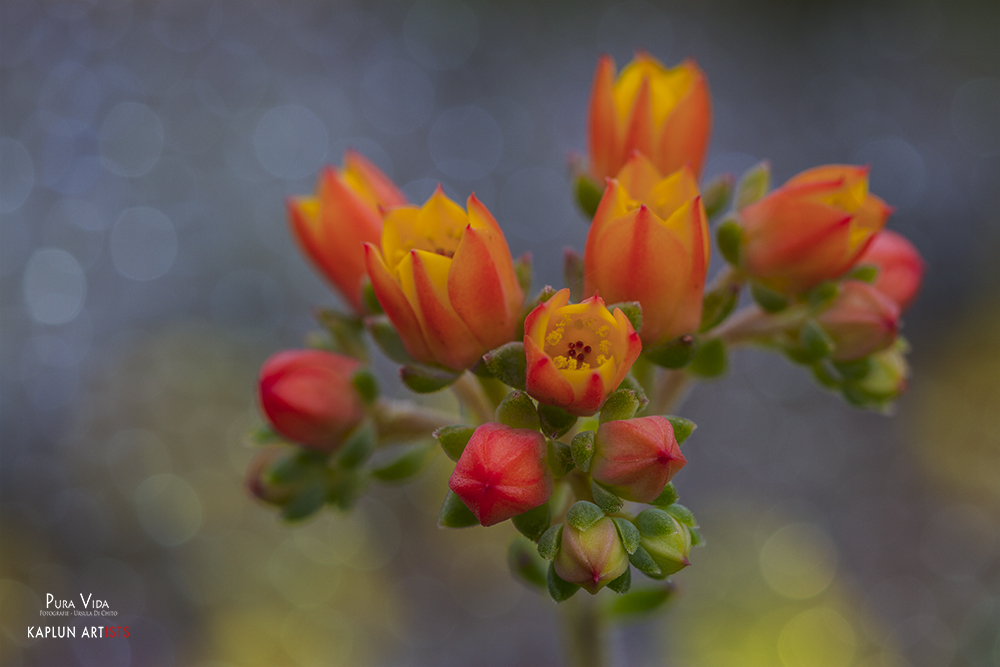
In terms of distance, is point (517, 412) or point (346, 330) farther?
point (346, 330)

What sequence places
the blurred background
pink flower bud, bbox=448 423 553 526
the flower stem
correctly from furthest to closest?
the blurred background
the flower stem
pink flower bud, bbox=448 423 553 526

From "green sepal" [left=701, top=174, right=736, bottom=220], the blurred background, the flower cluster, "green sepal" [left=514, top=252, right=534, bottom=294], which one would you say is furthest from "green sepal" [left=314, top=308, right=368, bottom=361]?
the blurred background

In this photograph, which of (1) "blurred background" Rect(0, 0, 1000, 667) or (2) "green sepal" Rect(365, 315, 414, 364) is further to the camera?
(1) "blurred background" Rect(0, 0, 1000, 667)

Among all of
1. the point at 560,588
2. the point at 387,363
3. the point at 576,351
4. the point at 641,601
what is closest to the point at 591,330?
the point at 576,351

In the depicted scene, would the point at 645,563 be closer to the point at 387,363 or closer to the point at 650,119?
the point at 650,119

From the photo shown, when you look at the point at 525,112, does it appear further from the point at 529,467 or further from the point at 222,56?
the point at 529,467

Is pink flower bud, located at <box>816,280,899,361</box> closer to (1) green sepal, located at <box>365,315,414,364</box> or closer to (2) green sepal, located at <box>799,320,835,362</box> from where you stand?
(2) green sepal, located at <box>799,320,835,362</box>
